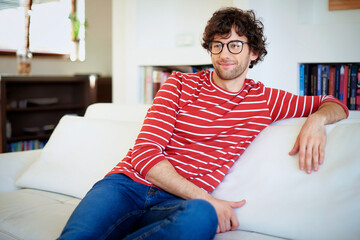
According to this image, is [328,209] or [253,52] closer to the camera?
[328,209]

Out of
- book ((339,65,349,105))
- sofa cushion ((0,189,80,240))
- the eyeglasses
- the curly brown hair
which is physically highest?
the curly brown hair

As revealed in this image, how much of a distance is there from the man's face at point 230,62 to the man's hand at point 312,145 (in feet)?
1.21

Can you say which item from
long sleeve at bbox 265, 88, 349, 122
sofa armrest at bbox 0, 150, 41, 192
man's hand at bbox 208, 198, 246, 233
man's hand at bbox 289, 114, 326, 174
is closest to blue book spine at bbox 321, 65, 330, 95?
long sleeve at bbox 265, 88, 349, 122

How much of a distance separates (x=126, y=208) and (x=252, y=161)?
0.52 metres

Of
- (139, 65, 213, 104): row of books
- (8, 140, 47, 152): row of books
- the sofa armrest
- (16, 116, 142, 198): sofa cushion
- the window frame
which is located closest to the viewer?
(16, 116, 142, 198): sofa cushion

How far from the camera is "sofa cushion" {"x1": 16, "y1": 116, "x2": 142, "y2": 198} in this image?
1.81m

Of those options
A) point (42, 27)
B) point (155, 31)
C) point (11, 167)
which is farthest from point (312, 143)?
point (42, 27)

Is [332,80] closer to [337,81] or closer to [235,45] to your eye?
[337,81]

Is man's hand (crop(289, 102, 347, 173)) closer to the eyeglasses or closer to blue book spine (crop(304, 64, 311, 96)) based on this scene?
the eyeglasses

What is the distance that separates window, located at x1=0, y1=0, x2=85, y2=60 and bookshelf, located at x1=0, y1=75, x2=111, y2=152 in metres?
0.50

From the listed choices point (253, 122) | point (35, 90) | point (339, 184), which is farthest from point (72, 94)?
point (339, 184)

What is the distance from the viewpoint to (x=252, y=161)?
57.6 inches

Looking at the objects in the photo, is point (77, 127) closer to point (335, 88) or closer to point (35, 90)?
point (335, 88)

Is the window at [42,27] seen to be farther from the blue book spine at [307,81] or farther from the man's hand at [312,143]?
the man's hand at [312,143]
